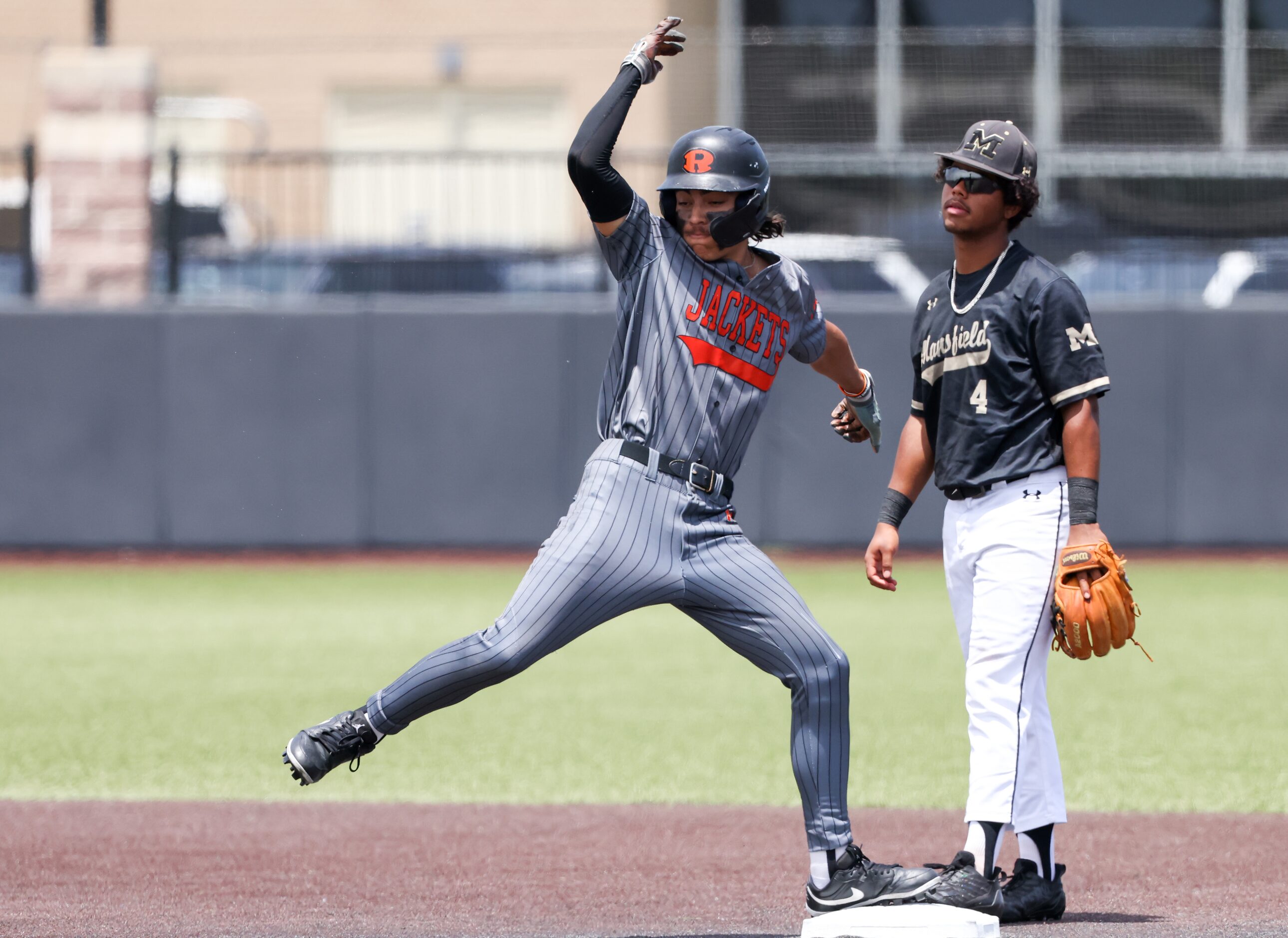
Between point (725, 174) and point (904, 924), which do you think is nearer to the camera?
point (904, 924)

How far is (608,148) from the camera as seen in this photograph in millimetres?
4160

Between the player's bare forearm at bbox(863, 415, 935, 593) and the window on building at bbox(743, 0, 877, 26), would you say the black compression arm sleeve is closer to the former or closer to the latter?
the player's bare forearm at bbox(863, 415, 935, 593)

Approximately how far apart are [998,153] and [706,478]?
1129mm

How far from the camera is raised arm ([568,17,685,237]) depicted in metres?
4.13

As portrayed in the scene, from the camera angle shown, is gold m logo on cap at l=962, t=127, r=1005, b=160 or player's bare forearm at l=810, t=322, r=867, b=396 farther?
player's bare forearm at l=810, t=322, r=867, b=396

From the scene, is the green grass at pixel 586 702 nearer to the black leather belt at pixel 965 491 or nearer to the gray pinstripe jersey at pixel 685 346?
the black leather belt at pixel 965 491

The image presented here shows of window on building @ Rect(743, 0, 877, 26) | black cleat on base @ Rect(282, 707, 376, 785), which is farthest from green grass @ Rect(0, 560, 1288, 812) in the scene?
window on building @ Rect(743, 0, 877, 26)

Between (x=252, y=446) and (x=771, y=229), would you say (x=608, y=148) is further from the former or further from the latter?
(x=252, y=446)

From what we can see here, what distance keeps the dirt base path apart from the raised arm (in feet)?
5.74

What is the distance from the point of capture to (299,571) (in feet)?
42.6

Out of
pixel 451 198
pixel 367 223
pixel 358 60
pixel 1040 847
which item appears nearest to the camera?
pixel 1040 847

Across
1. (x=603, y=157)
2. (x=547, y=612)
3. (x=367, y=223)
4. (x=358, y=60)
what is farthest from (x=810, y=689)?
(x=358, y=60)

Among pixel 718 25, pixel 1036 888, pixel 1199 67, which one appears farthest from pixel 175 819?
pixel 718 25

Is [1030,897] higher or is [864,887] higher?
[864,887]
